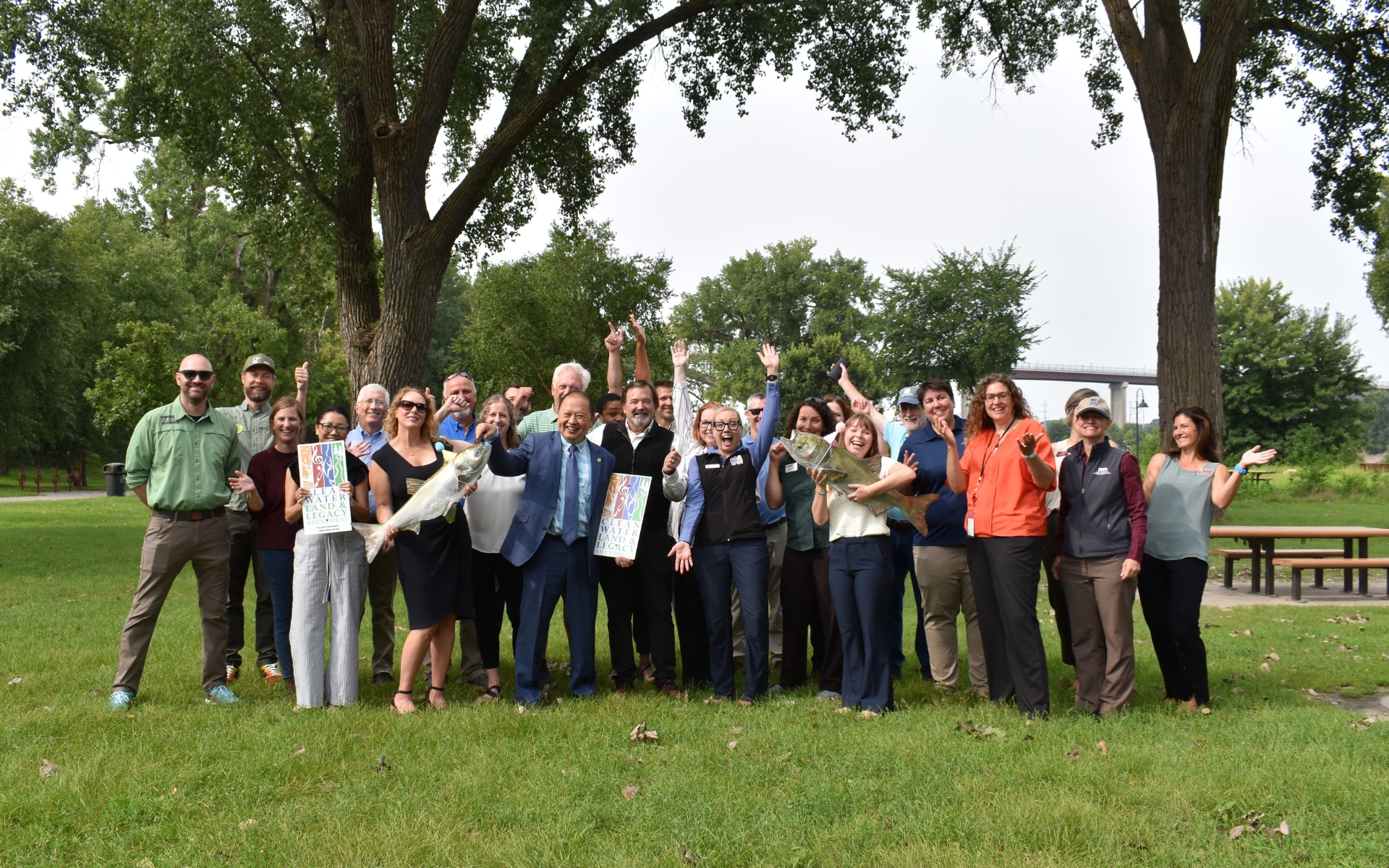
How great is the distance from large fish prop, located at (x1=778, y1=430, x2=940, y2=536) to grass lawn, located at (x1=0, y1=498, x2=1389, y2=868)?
1346 mm

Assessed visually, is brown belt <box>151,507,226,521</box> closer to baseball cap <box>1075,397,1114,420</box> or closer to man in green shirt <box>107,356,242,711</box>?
man in green shirt <box>107,356,242,711</box>

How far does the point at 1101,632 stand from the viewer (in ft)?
21.5

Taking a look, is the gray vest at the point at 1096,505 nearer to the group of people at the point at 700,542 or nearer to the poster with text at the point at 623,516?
the group of people at the point at 700,542

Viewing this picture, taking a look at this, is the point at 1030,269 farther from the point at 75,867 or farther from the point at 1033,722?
the point at 75,867

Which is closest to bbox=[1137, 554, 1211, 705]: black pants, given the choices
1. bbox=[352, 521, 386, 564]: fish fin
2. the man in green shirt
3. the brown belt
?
bbox=[352, 521, 386, 564]: fish fin

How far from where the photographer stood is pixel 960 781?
4930 mm

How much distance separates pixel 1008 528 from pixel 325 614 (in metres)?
4.58

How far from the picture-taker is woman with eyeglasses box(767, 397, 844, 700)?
7.22 m

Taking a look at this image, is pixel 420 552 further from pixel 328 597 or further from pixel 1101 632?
pixel 1101 632

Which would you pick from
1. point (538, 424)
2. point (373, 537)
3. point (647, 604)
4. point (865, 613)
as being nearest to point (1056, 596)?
point (865, 613)

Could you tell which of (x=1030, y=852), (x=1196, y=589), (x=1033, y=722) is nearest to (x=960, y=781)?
(x=1030, y=852)

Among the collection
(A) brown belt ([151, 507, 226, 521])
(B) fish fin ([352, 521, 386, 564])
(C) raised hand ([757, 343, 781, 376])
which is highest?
(C) raised hand ([757, 343, 781, 376])

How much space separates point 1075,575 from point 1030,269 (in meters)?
46.2

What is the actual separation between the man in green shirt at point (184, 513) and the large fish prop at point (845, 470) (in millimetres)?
4012
